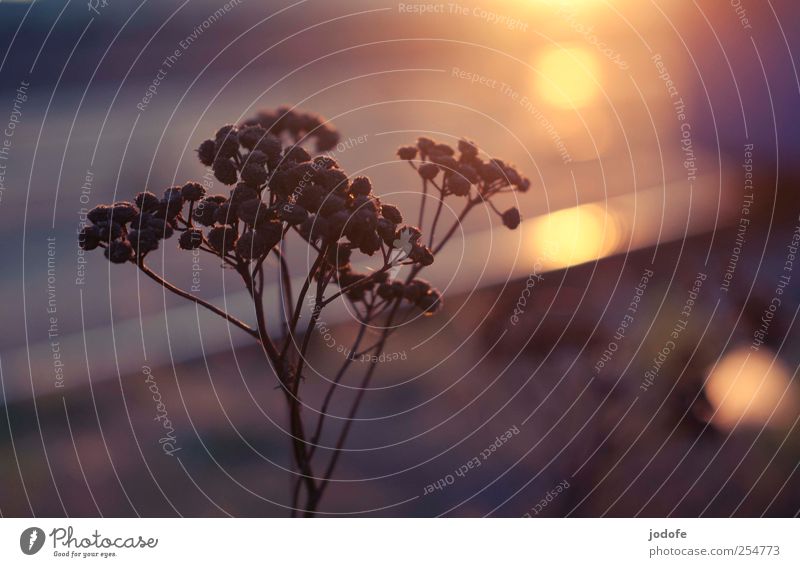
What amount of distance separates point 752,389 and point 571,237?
68 cm

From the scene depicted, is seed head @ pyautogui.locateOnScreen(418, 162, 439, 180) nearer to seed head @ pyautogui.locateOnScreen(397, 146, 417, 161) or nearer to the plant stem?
seed head @ pyautogui.locateOnScreen(397, 146, 417, 161)

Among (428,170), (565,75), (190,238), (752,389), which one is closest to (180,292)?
(190,238)

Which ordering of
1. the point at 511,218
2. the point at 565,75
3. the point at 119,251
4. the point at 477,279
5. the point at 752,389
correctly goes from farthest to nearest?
1. the point at 477,279
2. the point at 565,75
3. the point at 752,389
4. the point at 511,218
5. the point at 119,251

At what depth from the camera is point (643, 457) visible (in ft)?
4.54

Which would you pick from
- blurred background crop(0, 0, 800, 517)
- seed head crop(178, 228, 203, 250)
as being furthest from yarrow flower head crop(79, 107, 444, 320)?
blurred background crop(0, 0, 800, 517)

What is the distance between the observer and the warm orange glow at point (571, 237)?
184cm

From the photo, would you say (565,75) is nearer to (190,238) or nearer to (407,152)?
(407,152)

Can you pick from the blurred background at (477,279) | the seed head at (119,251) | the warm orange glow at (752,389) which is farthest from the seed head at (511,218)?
the warm orange glow at (752,389)

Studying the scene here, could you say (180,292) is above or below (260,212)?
below

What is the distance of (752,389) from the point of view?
139 cm

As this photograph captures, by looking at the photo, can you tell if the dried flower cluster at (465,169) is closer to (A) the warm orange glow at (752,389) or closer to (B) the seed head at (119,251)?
(B) the seed head at (119,251)

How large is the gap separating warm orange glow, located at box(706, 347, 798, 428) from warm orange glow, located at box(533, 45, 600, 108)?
2.44 ft
